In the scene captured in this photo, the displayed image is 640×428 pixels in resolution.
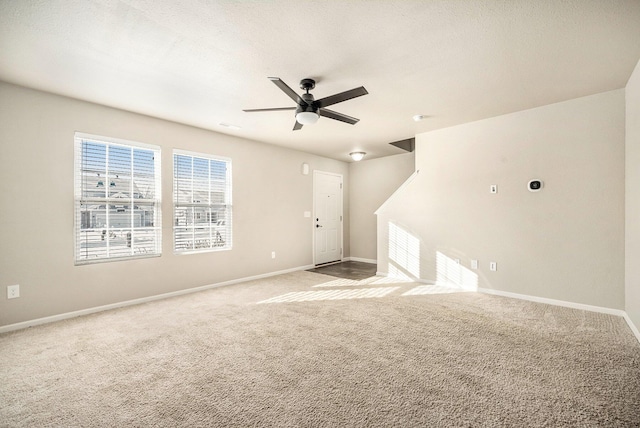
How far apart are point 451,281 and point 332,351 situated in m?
2.94

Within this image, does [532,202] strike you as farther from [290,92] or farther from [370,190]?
[370,190]

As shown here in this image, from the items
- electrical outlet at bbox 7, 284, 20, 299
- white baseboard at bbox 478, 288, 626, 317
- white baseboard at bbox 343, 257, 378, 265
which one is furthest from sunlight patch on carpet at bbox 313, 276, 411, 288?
electrical outlet at bbox 7, 284, 20, 299

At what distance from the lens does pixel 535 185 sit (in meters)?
3.76

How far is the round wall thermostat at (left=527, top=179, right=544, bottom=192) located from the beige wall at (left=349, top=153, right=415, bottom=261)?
2.68 m

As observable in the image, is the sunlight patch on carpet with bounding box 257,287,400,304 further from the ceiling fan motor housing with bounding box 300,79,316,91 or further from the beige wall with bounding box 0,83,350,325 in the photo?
the ceiling fan motor housing with bounding box 300,79,316,91

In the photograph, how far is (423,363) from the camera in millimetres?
2248

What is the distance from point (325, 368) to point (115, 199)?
11.1 feet

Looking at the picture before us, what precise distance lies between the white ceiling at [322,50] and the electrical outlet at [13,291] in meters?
2.16

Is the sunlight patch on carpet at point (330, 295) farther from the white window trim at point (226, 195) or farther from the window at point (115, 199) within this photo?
the window at point (115, 199)

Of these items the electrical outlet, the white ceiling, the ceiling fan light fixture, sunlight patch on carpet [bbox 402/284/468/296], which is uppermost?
the white ceiling

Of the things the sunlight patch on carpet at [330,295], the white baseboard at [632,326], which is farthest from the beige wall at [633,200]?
the sunlight patch on carpet at [330,295]

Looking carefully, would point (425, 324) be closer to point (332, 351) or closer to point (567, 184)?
point (332, 351)

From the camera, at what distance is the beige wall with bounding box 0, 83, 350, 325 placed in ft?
9.81

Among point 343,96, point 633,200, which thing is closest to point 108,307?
point 343,96
